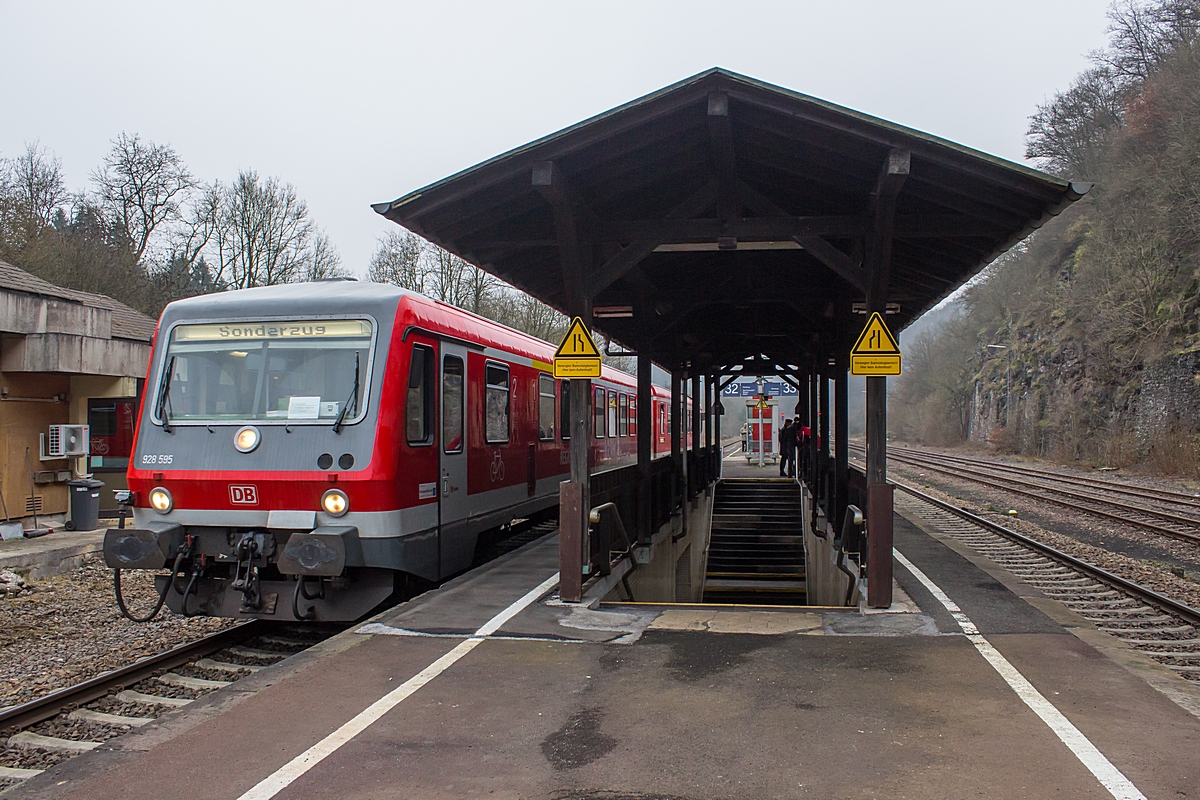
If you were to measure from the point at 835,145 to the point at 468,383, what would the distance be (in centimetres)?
426

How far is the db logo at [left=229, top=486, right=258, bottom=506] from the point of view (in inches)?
286

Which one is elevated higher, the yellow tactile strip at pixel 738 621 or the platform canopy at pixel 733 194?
the platform canopy at pixel 733 194

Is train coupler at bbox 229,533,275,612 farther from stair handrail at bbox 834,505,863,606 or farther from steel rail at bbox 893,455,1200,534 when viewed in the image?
steel rail at bbox 893,455,1200,534

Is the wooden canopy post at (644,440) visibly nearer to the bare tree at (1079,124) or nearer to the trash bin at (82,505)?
the trash bin at (82,505)

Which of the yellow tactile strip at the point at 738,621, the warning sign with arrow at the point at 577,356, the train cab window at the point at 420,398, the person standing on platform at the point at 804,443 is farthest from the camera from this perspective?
the person standing on platform at the point at 804,443

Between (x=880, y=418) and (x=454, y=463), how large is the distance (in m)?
3.98

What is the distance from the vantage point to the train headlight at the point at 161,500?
7434 mm

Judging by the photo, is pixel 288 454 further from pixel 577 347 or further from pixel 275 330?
pixel 577 347

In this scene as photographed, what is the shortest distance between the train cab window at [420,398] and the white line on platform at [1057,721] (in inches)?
182

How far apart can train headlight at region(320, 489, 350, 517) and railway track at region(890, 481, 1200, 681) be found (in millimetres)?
5968

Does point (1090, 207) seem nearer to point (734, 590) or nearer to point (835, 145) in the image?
point (734, 590)

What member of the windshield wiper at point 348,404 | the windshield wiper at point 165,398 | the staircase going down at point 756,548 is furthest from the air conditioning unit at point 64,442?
the staircase going down at point 756,548

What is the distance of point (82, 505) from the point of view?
14234 mm

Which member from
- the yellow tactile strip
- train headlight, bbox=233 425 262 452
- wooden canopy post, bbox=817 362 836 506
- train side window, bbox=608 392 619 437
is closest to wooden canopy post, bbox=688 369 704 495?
train side window, bbox=608 392 619 437
